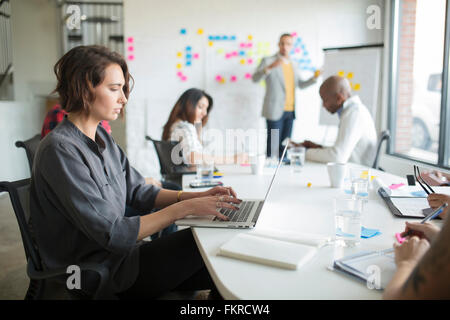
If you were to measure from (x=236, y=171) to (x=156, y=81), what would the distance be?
3008 mm

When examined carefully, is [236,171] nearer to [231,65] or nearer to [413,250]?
[413,250]

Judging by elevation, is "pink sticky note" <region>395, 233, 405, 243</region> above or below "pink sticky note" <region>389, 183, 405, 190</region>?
below

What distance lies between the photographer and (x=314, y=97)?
521 cm

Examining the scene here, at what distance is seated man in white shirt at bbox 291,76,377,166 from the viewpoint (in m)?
2.65

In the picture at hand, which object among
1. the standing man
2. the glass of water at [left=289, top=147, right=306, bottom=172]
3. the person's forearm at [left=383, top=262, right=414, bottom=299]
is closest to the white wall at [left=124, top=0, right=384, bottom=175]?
the standing man

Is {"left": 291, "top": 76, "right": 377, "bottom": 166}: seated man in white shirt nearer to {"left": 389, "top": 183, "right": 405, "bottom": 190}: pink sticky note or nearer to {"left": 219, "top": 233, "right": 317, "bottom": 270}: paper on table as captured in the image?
{"left": 389, "top": 183, "right": 405, "bottom": 190}: pink sticky note

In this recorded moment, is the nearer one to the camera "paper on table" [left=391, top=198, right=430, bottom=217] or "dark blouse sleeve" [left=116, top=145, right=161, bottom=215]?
"paper on table" [left=391, top=198, right=430, bottom=217]

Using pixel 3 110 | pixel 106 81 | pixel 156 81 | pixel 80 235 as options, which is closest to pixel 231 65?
pixel 156 81

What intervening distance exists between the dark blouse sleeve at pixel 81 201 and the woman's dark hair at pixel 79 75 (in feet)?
0.68

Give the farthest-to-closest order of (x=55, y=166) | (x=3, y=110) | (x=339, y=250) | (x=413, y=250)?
(x=3, y=110)
(x=55, y=166)
(x=339, y=250)
(x=413, y=250)

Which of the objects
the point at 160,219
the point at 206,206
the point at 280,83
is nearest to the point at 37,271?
the point at 160,219

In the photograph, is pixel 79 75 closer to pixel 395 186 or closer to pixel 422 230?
pixel 422 230

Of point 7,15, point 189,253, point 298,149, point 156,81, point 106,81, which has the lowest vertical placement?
point 189,253

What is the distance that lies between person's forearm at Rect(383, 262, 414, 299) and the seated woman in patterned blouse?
184cm
